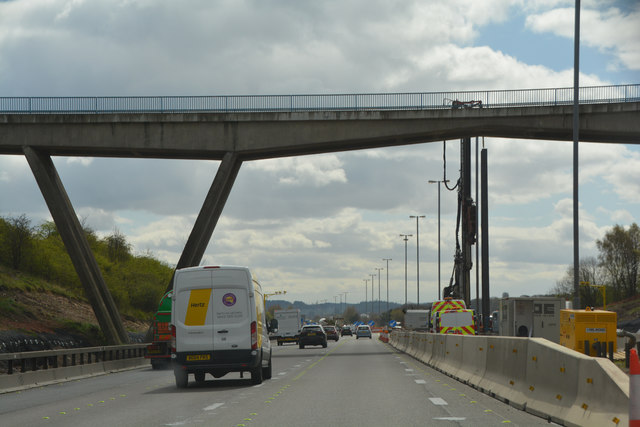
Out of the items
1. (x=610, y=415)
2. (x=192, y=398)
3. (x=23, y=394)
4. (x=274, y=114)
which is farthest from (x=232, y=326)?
(x=274, y=114)

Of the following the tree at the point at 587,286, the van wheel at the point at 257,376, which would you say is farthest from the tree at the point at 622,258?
the van wheel at the point at 257,376

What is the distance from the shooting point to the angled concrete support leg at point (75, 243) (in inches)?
1699

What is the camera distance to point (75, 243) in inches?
1704

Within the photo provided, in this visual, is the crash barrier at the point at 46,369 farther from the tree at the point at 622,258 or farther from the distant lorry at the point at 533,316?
the tree at the point at 622,258

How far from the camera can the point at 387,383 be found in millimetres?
19438

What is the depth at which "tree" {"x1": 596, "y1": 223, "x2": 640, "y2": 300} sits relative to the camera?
107312mm

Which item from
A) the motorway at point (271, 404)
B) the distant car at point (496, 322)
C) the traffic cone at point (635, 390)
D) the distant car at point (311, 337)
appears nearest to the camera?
the traffic cone at point (635, 390)

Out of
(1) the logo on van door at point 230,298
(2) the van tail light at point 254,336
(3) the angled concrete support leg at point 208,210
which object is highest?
(3) the angled concrete support leg at point 208,210

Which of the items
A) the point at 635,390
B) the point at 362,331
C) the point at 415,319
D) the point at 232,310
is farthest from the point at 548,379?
the point at 362,331

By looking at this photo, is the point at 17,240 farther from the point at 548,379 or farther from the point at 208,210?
the point at 548,379

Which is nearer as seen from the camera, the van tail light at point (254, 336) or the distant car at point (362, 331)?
the van tail light at point (254, 336)

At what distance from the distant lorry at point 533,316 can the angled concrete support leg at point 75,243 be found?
2130 cm

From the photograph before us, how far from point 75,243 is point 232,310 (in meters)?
25.9

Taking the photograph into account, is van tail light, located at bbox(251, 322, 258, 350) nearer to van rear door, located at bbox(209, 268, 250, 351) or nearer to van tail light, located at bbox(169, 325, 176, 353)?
van rear door, located at bbox(209, 268, 250, 351)
